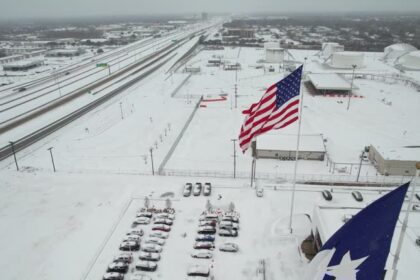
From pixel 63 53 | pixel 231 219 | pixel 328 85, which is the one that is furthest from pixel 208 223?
pixel 63 53

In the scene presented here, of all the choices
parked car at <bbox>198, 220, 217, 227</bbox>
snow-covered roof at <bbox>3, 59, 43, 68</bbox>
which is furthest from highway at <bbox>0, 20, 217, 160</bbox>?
parked car at <bbox>198, 220, 217, 227</bbox>

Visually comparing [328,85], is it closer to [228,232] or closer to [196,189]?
[196,189]

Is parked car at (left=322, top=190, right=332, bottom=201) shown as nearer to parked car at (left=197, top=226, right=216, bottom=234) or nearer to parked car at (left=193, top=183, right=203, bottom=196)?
parked car at (left=197, top=226, right=216, bottom=234)

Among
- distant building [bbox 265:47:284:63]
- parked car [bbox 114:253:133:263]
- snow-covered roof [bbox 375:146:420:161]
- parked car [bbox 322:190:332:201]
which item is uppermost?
distant building [bbox 265:47:284:63]

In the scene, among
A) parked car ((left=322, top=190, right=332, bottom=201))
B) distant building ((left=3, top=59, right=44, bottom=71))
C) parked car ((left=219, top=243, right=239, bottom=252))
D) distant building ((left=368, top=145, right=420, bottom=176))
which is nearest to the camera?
parked car ((left=219, top=243, right=239, bottom=252))

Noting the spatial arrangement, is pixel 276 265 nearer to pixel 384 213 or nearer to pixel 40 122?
pixel 384 213

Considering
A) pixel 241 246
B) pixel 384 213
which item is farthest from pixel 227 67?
pixel 384 213
